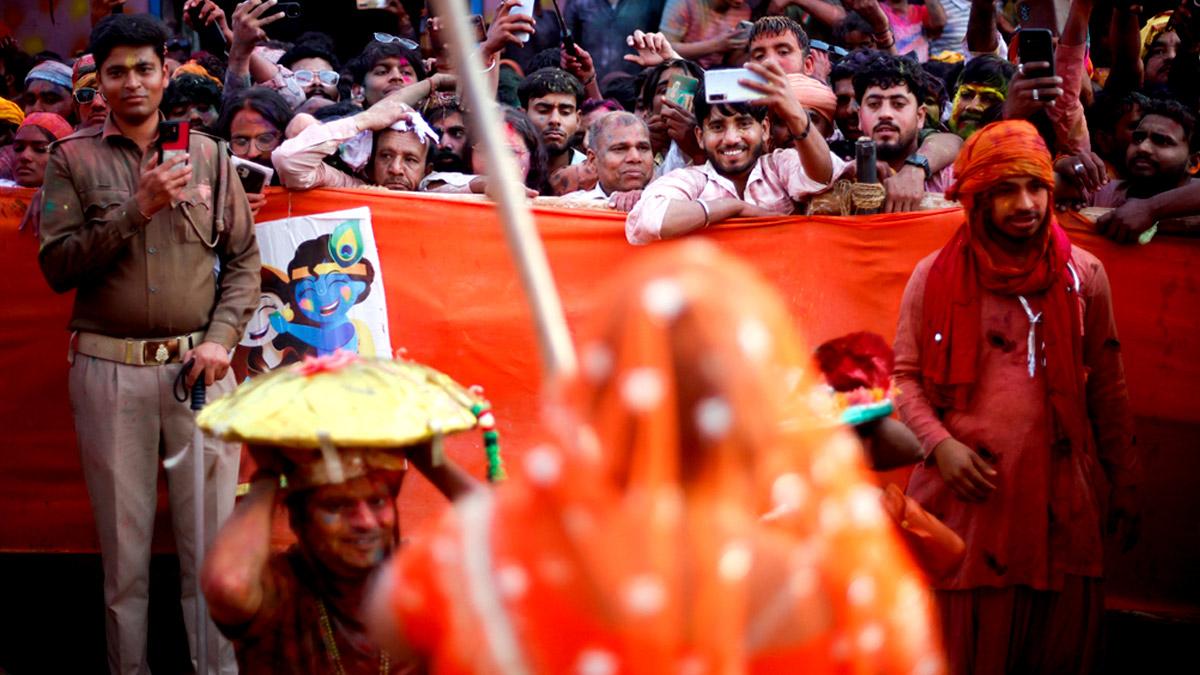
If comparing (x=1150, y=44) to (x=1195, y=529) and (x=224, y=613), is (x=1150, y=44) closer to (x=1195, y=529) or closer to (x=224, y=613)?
(x=1195, y=529)

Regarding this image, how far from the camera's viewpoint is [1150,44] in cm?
829

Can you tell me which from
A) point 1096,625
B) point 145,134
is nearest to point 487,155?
point 1096,625

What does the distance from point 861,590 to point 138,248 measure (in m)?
4.04

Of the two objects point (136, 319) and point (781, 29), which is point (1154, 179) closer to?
point (781, 29)

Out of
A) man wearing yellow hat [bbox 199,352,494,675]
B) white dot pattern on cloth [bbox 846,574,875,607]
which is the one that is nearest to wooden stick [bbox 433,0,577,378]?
white dot pattern on cloth [bbox 846,574,875,607]

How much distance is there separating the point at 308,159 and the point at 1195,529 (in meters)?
3.76

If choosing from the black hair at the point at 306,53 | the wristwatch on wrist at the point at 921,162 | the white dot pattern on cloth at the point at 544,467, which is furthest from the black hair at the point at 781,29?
the white dot pattern on cloth at the point at 544,467

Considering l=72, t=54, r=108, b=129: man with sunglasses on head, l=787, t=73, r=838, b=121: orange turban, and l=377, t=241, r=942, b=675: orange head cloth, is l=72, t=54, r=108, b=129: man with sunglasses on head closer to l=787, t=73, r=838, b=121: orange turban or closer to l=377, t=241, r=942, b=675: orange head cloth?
l=787, t=73, r=838, b=121: orange turban

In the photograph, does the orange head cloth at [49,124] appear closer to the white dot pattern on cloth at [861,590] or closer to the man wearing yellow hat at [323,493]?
the man wearing yellow hat at [323,493]

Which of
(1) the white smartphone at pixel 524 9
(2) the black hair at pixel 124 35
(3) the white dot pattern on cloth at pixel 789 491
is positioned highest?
(2) the black hair at pixel 124 35

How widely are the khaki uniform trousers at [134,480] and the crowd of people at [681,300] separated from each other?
12 millimetres

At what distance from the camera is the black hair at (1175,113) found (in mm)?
6078

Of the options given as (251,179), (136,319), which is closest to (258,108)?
(251,179)

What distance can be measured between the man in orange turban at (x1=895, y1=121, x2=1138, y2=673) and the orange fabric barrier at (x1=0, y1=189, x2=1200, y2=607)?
2.51 feet
